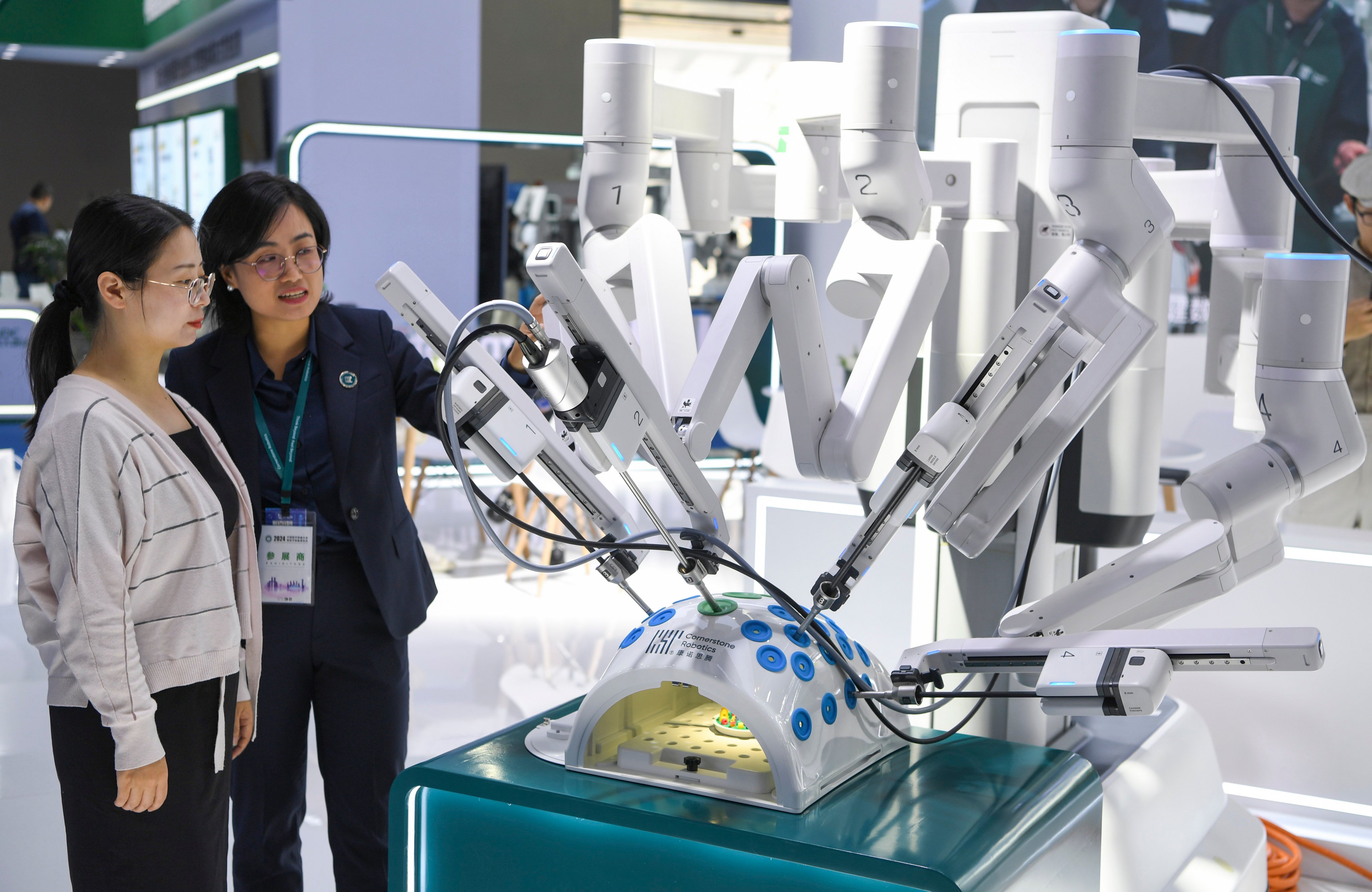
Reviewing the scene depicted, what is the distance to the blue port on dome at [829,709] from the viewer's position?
5.21ft

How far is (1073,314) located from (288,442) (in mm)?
1291

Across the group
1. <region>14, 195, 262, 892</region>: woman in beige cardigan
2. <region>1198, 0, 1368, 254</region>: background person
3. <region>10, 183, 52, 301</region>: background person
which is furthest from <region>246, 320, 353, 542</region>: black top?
<region>10, 183, 52, 301</region>: background person

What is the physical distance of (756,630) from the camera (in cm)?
162

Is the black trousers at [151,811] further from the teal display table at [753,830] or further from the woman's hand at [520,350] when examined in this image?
the woman's hand at [520,350]

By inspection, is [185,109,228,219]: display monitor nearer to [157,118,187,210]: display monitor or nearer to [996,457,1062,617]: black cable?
[157,118,187,210]: display monitor

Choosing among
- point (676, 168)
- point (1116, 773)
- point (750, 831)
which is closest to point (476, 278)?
point (676, 168)

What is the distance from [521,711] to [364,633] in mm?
1905

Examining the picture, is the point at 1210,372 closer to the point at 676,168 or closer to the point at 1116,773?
the point at 1116,773

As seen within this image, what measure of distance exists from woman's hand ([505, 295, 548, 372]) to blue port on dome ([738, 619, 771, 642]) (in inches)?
20.1

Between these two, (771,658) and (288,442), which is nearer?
(771,658)

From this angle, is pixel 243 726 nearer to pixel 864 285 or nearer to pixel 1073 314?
pixel 864 285

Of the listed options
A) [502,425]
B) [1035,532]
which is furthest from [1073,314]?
[502,425]

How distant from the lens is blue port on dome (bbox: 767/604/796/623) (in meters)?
1.69

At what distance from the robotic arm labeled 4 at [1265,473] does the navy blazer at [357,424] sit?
1.03 meters
